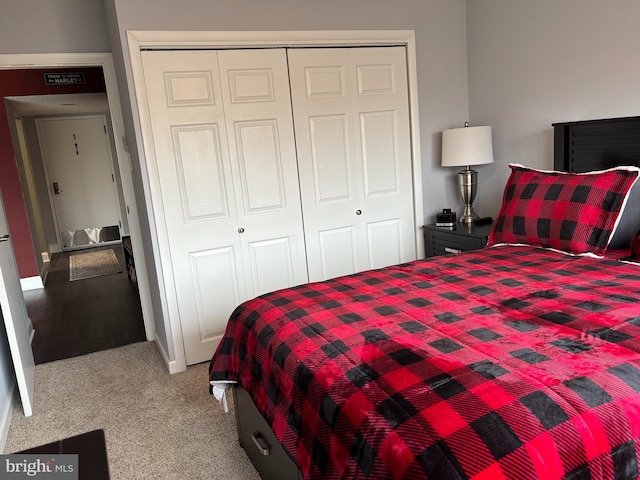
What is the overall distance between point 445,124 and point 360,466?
309cm

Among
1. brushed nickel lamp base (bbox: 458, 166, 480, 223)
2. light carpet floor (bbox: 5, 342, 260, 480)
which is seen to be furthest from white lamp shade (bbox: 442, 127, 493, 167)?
light carpet floor (bbox: 5, 342, 260, 480)

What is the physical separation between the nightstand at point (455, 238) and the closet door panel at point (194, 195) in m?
1.43

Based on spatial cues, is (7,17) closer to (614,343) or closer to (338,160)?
(338,160)

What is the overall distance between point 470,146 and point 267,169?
1.41 m

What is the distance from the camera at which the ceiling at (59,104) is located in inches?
218

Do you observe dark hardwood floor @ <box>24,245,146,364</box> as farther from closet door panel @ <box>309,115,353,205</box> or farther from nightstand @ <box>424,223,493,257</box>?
nightstand @ <box>424,223,493,257</box>

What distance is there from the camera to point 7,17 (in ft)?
9.63

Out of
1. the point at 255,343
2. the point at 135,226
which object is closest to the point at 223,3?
the point at 135,226

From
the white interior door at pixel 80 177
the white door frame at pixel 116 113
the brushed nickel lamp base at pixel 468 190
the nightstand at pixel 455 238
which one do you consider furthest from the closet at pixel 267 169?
the white interior door at pixel 80 177

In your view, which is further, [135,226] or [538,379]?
[135,226]

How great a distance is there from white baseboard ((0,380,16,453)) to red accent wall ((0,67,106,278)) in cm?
338

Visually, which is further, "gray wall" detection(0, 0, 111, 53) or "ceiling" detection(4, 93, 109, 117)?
"ceiling" detection(4, 93, 109, 117)

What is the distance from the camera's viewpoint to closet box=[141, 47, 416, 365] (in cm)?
299

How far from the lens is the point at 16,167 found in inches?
225
